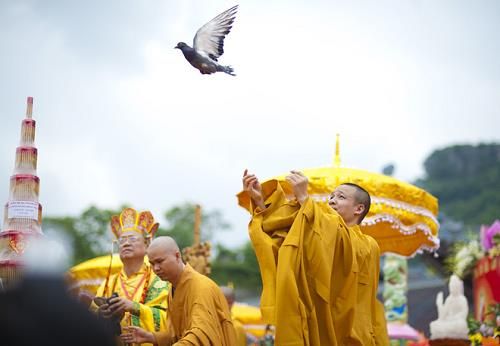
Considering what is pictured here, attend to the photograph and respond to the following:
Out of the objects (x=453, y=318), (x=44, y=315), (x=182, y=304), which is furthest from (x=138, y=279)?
(x=44, y=315)

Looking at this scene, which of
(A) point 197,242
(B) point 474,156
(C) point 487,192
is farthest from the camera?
(B) point 474,156

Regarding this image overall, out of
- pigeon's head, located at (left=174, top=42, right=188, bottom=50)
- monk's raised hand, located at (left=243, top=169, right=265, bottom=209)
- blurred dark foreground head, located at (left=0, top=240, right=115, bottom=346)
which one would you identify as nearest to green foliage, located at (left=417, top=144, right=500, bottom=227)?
monk's raised hand, located at (left=243, top=169, right=265, bottom=209)

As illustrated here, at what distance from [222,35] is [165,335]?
182 centimetres

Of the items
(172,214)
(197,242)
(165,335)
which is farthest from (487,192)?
(165,335)

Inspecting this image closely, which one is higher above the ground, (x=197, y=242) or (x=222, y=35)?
(x=222, y=35)

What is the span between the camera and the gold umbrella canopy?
7.84 metres

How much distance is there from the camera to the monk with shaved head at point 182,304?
4.84 meters

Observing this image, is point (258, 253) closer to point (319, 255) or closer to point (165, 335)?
point (319, 255)

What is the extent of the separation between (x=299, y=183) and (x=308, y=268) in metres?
0.48

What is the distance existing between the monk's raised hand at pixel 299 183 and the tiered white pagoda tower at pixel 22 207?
1.46 meters

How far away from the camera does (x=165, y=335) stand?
4.95 metres

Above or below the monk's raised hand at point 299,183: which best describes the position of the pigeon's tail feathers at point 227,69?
above

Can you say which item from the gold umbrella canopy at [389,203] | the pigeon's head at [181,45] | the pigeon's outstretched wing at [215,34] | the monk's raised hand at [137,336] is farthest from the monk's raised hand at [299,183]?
the gold umbrella canopy at [389,203]

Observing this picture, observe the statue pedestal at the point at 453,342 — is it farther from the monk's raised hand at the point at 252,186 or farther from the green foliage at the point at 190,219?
the green foliage at the point at 190,219
